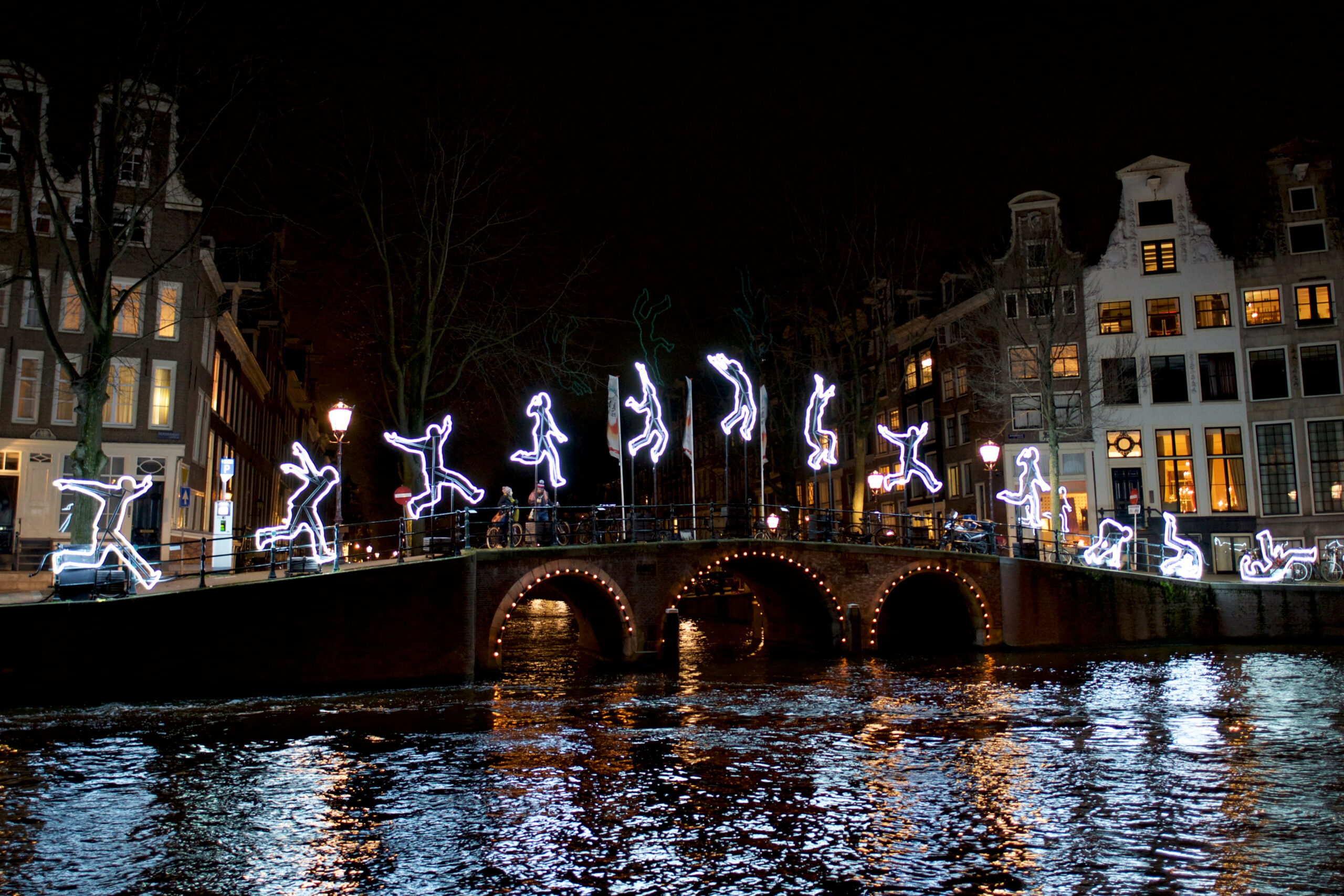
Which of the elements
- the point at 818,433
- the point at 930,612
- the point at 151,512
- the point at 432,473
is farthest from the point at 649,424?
the point at 151,512

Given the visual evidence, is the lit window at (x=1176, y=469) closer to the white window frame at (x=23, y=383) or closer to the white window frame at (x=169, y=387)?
the white window frame at (x=169, y=387)

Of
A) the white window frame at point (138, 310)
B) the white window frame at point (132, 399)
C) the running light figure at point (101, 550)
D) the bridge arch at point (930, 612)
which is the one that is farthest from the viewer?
the white window frame at point (138, 310)

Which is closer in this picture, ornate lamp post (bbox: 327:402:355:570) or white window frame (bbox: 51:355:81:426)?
ornate lamp post (bbox: 327:402:355:570)

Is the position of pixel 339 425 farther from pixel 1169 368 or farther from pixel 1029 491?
pixel 1169 368

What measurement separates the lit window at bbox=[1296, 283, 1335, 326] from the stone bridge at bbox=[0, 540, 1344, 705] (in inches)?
643

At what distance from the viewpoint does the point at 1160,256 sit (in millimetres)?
44469

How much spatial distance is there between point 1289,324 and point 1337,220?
182 inches

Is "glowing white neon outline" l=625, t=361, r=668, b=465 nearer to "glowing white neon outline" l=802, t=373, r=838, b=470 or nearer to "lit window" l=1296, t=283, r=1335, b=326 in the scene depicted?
"glowing white neon outline" l=802, t=373, r=838, b=470

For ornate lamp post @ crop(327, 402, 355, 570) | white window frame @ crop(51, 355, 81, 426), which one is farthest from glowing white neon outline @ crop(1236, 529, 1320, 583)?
white window frame @ crop(51, 355, 81, 426)

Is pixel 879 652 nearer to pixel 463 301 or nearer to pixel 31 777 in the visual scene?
pixel 463 301

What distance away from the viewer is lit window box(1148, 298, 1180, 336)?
4406 cm

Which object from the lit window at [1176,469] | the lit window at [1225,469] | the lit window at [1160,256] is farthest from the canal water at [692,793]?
the lit window at [1160,256]

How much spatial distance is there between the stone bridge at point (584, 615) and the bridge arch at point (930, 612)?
6 cm

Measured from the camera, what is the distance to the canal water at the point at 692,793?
8.77m
